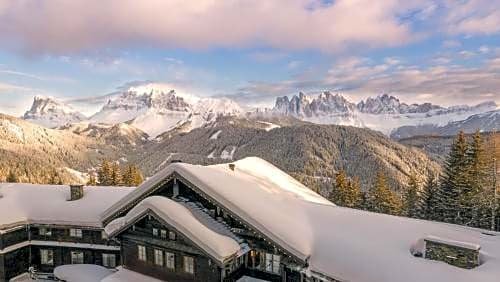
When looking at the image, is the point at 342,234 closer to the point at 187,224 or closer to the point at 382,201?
the point at 187,224

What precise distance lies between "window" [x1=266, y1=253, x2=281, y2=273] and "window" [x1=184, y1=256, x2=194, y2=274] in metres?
3.97

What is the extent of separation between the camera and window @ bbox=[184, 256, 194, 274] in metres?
20.3

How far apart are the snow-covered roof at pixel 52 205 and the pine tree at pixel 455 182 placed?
34.9 metres

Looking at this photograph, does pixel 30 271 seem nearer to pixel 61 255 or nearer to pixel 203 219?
pixel 61 255

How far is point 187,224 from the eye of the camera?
19.5 m

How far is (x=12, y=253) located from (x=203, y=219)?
1931 cm

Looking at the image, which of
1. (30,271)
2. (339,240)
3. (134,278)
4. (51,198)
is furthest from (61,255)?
(339,240)

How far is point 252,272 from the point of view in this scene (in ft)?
67.6

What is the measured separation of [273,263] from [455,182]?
31131mm

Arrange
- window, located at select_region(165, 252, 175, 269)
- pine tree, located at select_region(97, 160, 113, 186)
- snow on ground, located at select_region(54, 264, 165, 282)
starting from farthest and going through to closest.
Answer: pine tree, located at select_region(97, 160, 113, 186), snow on ground, located at select_region(54, 264, 165, 282), window, located at select_region(165, 252, 175, 269)

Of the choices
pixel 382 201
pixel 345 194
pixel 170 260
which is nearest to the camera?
pixel 170 260

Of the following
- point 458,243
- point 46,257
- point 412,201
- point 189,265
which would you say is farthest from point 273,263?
point 412,201

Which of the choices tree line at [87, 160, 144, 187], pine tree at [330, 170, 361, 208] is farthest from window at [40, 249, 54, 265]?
pine tree at [330, 170, 361, 208]

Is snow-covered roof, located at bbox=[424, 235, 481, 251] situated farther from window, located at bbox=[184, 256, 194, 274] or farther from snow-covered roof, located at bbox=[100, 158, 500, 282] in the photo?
window, located at bbox=[184, 256, 194, 274]
